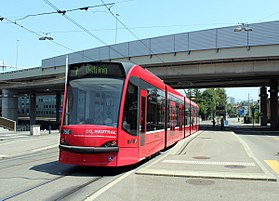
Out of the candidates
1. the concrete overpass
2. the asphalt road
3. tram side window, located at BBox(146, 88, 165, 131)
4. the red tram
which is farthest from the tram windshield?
the concrete overpass

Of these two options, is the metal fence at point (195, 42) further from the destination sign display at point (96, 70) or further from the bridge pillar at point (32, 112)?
the bridge pillar at point (32, 112)

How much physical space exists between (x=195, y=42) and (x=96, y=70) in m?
28.3

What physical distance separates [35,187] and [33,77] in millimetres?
47701

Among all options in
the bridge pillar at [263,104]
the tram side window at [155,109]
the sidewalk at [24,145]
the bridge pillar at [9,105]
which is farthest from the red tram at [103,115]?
the bridge pillar at [9,105]

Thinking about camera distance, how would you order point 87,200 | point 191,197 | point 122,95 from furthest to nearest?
point 122,95
point 191,197
point 87,200

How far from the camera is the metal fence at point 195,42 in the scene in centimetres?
3372

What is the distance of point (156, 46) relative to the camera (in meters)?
39.0

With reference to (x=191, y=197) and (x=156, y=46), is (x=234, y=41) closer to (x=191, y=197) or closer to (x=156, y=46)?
(x=156, y=46)

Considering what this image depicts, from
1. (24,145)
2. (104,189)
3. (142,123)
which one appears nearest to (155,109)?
(142,123)

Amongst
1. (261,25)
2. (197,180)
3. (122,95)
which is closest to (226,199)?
(197,180)

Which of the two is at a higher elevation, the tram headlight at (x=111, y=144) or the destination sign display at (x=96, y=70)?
the destination sign display at (x=96, y=70)

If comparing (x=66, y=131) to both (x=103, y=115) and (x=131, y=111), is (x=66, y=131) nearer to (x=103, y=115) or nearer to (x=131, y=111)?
(x=103, y=115)

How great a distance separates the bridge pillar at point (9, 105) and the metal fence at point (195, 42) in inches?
1074

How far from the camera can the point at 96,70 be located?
9.91m
